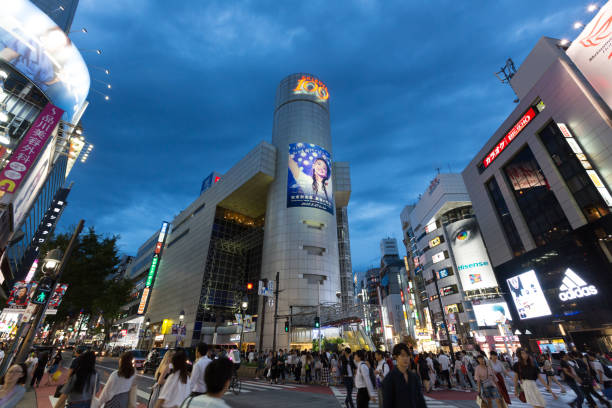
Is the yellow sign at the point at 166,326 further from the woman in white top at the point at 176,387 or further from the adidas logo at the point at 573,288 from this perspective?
the adidas logo at the point at 573,288

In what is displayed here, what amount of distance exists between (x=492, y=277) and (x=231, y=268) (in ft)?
165

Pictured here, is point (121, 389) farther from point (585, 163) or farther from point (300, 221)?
point (585, 163)

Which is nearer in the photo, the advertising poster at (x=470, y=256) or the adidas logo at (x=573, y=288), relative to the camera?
the adidas logo at (x=573, y=288)

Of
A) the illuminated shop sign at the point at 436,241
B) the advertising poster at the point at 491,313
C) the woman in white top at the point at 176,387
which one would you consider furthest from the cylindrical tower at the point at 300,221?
the illuminated shop sign at the point at 436,241

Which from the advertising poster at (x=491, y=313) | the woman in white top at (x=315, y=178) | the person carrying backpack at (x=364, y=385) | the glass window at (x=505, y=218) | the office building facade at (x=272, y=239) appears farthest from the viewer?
the advertising poster at (x=491, y=313)

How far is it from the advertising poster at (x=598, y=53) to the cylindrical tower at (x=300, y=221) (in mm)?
31172

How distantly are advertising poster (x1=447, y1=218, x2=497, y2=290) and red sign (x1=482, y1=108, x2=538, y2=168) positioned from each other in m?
19.9

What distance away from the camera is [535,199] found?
34.3 meters

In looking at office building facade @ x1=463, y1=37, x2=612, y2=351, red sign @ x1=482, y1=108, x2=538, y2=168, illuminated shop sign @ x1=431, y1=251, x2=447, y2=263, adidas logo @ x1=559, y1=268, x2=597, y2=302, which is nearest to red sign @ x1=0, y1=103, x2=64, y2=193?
office building facade @ x1=463, y1=37, x2=612, y2=351

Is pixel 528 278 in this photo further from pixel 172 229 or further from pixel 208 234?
pixel 172 229

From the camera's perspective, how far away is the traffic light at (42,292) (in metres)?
9.93

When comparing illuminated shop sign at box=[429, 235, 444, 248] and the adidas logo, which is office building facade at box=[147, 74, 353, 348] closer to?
illuminated shop sign at box=[429, 235, 444, 248]

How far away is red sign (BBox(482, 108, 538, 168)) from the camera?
34506 millimetres

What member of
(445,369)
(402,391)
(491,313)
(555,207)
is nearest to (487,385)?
(402,391)
